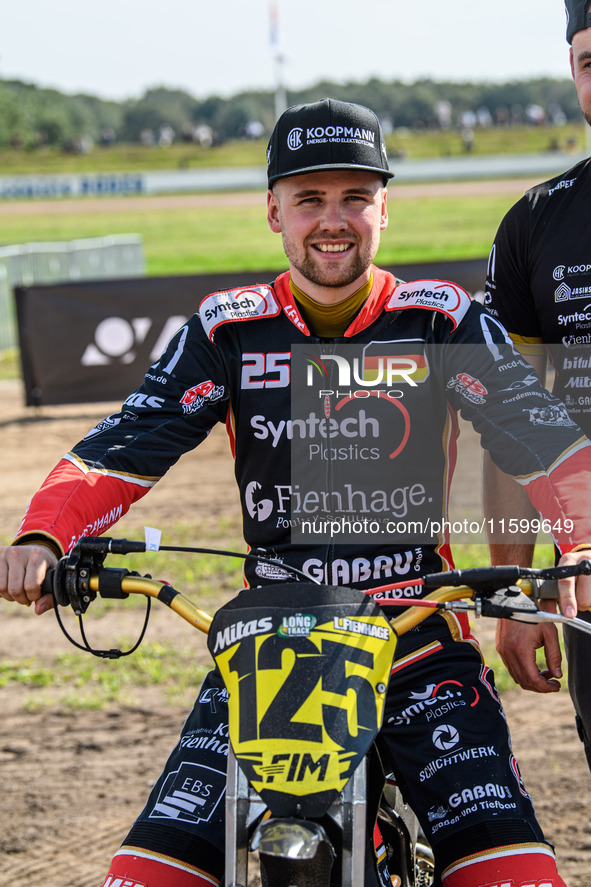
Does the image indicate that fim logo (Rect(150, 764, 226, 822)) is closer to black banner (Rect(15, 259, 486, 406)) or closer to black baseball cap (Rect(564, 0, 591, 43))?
black baseball cap (Rect(564, 0, 591, 43))

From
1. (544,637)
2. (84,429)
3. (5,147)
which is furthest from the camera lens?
(5,147)

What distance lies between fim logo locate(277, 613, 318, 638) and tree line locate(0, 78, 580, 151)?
236 ft

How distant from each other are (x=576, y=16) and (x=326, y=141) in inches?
36.6

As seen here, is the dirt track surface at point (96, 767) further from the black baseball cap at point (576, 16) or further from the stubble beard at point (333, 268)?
the black baseball cap at point (576, 16)

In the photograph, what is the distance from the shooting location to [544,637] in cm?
311

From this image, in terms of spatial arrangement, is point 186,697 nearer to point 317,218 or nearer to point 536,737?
point 536,737

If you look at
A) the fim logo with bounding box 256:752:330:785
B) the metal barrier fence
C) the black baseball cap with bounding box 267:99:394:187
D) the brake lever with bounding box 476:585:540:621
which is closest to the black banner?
the metal barrier fence

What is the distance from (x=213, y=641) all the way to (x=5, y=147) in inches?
3018

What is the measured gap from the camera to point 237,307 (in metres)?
3.09

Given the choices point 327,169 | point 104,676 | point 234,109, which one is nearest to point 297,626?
point 327,169

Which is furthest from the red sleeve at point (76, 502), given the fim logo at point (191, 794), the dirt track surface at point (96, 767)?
the dirt track surface at point (96, 767)

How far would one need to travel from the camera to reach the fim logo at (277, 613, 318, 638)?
6.79 feet

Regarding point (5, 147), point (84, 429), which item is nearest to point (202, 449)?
point (84, 429)

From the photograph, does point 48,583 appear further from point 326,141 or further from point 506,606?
point 326,141
